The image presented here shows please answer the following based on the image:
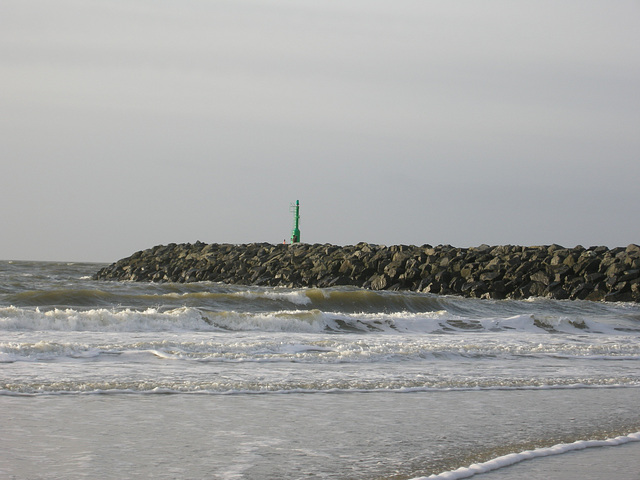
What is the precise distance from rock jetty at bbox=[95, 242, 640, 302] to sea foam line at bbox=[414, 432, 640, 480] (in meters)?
15.9

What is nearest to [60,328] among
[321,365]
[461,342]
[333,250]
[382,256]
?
[321,365]

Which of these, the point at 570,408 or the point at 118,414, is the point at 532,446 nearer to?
the point at 570,408

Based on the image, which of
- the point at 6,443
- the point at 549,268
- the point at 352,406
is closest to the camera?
the point at 6,443

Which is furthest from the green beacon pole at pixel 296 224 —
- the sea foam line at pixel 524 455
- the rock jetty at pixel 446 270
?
the sea foam line at pixel 524 455

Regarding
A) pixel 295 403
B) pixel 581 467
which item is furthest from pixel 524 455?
pixel 295 403

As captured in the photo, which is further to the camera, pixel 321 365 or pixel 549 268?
pixel 549 268

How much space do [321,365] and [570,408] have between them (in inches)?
106

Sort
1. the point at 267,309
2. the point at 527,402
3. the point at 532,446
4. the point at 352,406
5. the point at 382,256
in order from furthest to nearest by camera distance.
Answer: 1. the point at 382,256
2. the point at 267,309
3. the point at 527,402
4. the point at 352,406
5. the point at 532,446

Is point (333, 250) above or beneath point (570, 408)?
above

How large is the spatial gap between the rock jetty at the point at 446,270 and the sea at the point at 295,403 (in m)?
9.04

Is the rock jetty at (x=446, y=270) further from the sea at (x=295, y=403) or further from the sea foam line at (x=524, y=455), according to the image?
the sea foam line at (x=524, y=455)

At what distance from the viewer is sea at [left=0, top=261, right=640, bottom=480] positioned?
373cm

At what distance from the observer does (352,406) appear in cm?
528

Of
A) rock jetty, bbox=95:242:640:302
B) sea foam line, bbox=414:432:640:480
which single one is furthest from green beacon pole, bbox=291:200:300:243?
sea foam line, bbox=414:432:640:480
